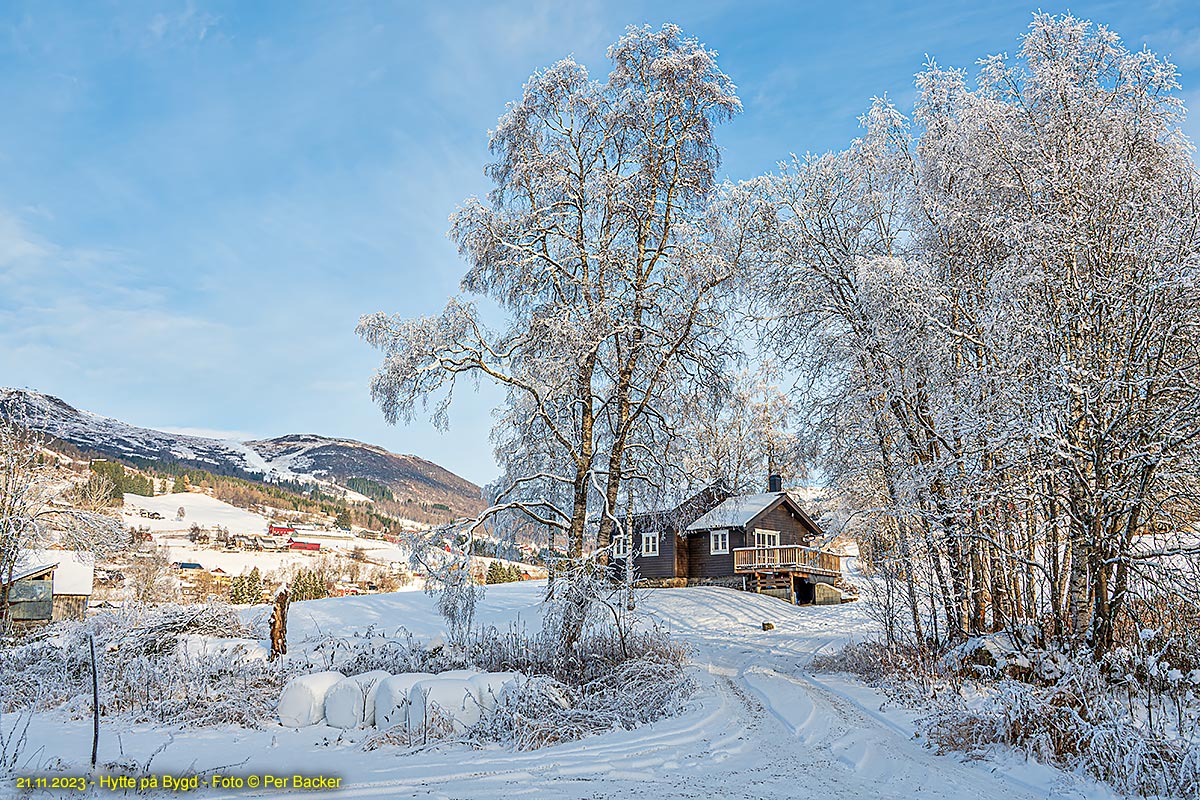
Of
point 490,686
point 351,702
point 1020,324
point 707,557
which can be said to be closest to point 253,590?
point 707,557

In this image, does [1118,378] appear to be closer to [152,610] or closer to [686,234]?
[686,234]

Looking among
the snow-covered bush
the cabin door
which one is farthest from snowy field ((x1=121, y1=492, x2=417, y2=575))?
the snow-covered bush

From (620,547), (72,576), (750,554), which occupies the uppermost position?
(620,547)

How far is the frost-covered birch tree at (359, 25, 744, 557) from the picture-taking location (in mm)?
12352

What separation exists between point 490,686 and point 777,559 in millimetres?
24295

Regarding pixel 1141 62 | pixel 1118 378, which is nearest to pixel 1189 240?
pixel 1118 378

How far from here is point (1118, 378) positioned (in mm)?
6980

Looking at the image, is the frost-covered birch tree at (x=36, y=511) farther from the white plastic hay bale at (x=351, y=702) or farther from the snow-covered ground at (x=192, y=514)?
the snow-covered ground at (x=192, y=514)

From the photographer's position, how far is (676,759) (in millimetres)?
5855

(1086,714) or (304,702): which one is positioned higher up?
(1086,714)

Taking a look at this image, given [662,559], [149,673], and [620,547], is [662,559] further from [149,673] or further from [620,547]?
[149,673]

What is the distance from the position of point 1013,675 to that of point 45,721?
10.0 m

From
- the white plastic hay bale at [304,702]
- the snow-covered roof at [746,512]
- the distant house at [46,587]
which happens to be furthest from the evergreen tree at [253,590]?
the white plastic hay bale at [304,702]

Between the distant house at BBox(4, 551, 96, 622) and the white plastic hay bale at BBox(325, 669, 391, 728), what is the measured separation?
49.8ft
